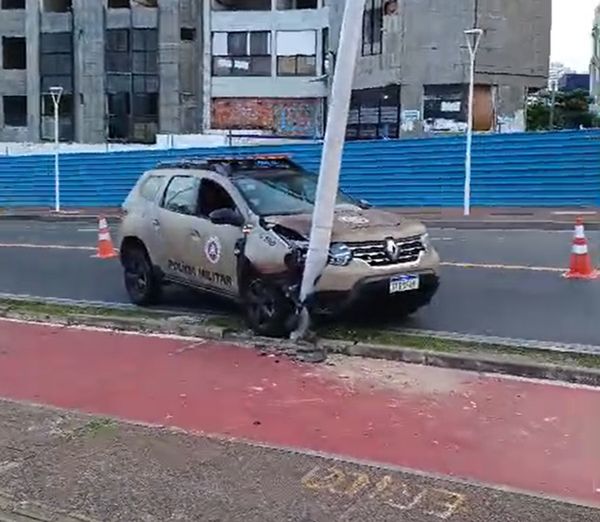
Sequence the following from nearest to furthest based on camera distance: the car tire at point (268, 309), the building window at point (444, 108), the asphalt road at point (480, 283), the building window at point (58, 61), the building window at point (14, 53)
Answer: the car tire at point (268, 309) < the asphalt road at point (480, 283) < the building window at point (444, 108) < the building window at point (58, 61) < the building window at point (14, 53)

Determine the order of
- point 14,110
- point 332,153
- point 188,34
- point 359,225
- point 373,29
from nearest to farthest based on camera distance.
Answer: point 332,153 < point 359,225 < point 373,29 < point 188,34 < point 14,110

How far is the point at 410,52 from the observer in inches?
1533

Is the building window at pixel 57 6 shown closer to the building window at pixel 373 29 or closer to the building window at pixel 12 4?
the building window at pixel 12 4

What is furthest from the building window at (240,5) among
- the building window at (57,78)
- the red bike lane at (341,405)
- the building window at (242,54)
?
the red bike lane at (341,405)

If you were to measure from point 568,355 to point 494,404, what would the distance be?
4.56ft

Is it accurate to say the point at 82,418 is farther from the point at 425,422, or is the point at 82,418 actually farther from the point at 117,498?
the point at 425,422

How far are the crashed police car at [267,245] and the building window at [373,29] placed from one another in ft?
104

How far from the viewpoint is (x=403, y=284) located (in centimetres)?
838

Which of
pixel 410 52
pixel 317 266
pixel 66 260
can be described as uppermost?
pixel 410 52

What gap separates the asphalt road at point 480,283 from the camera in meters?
9.07

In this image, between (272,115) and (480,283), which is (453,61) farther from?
(480,283)

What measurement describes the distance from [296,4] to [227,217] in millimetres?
45205

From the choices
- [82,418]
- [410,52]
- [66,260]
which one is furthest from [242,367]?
[410,52]

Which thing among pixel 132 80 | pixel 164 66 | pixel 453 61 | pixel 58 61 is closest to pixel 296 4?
pixel 164 66
